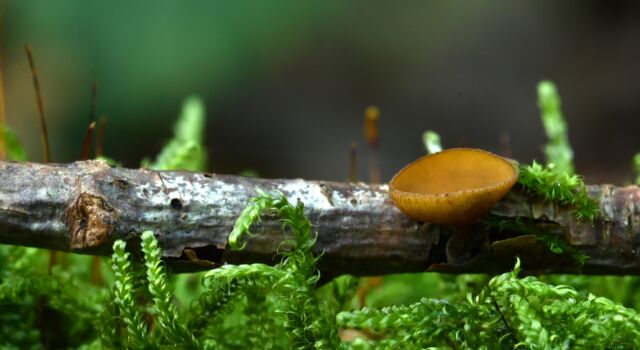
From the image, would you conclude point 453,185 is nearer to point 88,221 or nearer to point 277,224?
point 277,224

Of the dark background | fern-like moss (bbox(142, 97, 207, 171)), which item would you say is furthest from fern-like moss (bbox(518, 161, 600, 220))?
the dark background

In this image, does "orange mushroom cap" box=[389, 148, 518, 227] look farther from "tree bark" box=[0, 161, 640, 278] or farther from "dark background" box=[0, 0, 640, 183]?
"dark background" box=[0, 0, 640, 183]

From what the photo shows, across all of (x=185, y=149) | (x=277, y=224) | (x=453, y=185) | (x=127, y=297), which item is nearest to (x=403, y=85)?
(x=185, y=149)

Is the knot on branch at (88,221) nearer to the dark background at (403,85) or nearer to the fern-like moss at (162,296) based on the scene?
the fern-like moss at (162,296)

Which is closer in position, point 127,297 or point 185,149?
point 127,297

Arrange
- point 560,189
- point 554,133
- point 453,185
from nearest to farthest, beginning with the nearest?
point 560,189, point 453,185, point 554,133

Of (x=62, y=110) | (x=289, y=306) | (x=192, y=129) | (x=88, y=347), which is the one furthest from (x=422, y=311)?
(x=62, y=110)

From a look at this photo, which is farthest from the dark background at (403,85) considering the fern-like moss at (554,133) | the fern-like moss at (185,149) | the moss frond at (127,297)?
the moss frond at (127,297)
